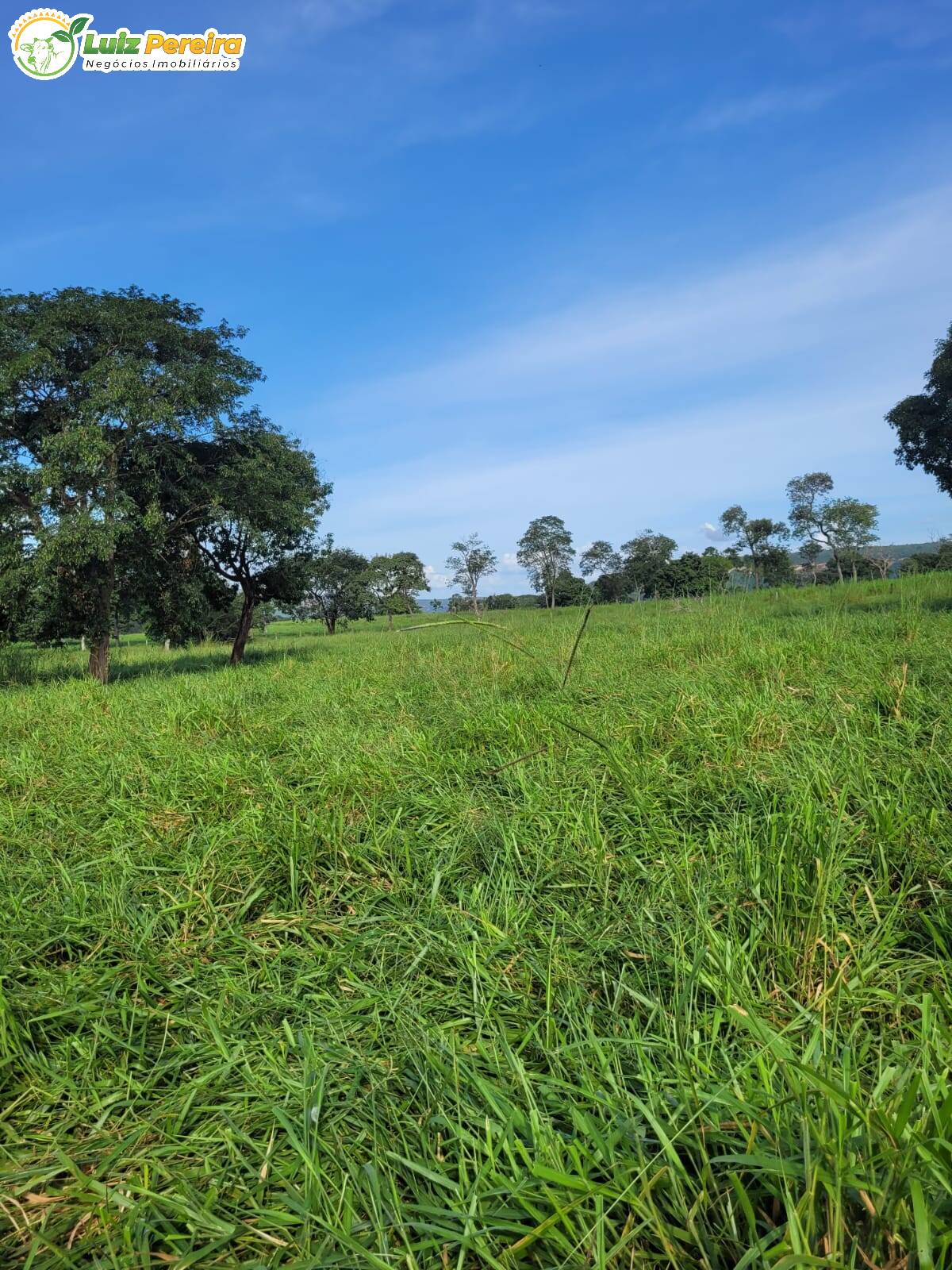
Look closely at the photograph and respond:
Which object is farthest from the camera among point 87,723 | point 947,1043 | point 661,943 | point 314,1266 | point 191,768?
point 87,723

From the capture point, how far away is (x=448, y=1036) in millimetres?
1982

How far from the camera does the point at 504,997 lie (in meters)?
2.17

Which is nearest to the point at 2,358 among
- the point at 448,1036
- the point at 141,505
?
the point at 141,505

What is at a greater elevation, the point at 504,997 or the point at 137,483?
the point at 137,483

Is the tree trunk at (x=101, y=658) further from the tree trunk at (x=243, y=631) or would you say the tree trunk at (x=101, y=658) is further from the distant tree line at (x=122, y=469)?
the tree trunk at (x=243, y=631)

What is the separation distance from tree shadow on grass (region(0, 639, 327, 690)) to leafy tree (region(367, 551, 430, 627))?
41.5 metres

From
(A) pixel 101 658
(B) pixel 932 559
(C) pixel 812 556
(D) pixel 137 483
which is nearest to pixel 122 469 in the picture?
(D) pixel 137 483

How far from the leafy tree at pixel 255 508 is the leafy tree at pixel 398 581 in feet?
144

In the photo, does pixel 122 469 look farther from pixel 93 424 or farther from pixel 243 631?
pixel 243 631

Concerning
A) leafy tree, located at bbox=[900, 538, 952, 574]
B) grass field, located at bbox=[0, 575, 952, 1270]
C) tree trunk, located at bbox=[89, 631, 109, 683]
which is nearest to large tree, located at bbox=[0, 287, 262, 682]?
tree trunk, located at bbox=[89, 631, 109, 683]

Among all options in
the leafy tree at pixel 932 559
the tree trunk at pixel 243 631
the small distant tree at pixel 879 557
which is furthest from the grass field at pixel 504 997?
the small distant tree at pixel 879 557

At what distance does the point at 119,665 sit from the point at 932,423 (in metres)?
27.5

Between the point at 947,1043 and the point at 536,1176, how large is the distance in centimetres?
113

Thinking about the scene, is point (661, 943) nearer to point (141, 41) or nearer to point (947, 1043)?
point (947, 1043)
